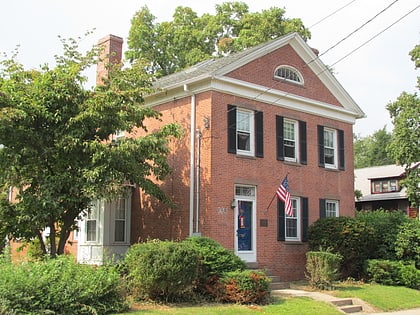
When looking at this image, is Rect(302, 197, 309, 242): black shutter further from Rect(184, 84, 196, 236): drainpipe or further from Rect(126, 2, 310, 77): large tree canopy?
Rect(126, 2, 310, 77): large tree canopy

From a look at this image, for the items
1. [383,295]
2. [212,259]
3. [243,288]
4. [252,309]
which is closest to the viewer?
[252,309]

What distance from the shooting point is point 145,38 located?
3816cm

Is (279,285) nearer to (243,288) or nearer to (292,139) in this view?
(243,288)

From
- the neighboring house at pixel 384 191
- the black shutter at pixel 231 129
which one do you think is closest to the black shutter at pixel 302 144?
the black shutter at pixel 231 129

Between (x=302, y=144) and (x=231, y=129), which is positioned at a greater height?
(x=231, y=129)

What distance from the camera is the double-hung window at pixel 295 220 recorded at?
19.4 metres

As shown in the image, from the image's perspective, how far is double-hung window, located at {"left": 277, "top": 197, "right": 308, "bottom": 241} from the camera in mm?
19406

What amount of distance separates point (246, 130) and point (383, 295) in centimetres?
719

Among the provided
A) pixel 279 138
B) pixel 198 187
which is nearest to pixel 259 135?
pixel 279 138

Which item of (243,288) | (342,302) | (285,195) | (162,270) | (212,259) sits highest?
(285,195)

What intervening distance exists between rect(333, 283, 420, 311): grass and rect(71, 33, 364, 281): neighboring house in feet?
8.41

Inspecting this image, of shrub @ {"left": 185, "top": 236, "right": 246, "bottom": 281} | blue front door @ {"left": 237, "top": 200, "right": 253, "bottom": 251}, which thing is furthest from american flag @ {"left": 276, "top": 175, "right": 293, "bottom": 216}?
shrub @ {"left": 185, "top": 236, "right": 246, "bottom": 281}

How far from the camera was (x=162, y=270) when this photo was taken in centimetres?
Answer: 1320

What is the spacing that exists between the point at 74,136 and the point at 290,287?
8942 millimetres
